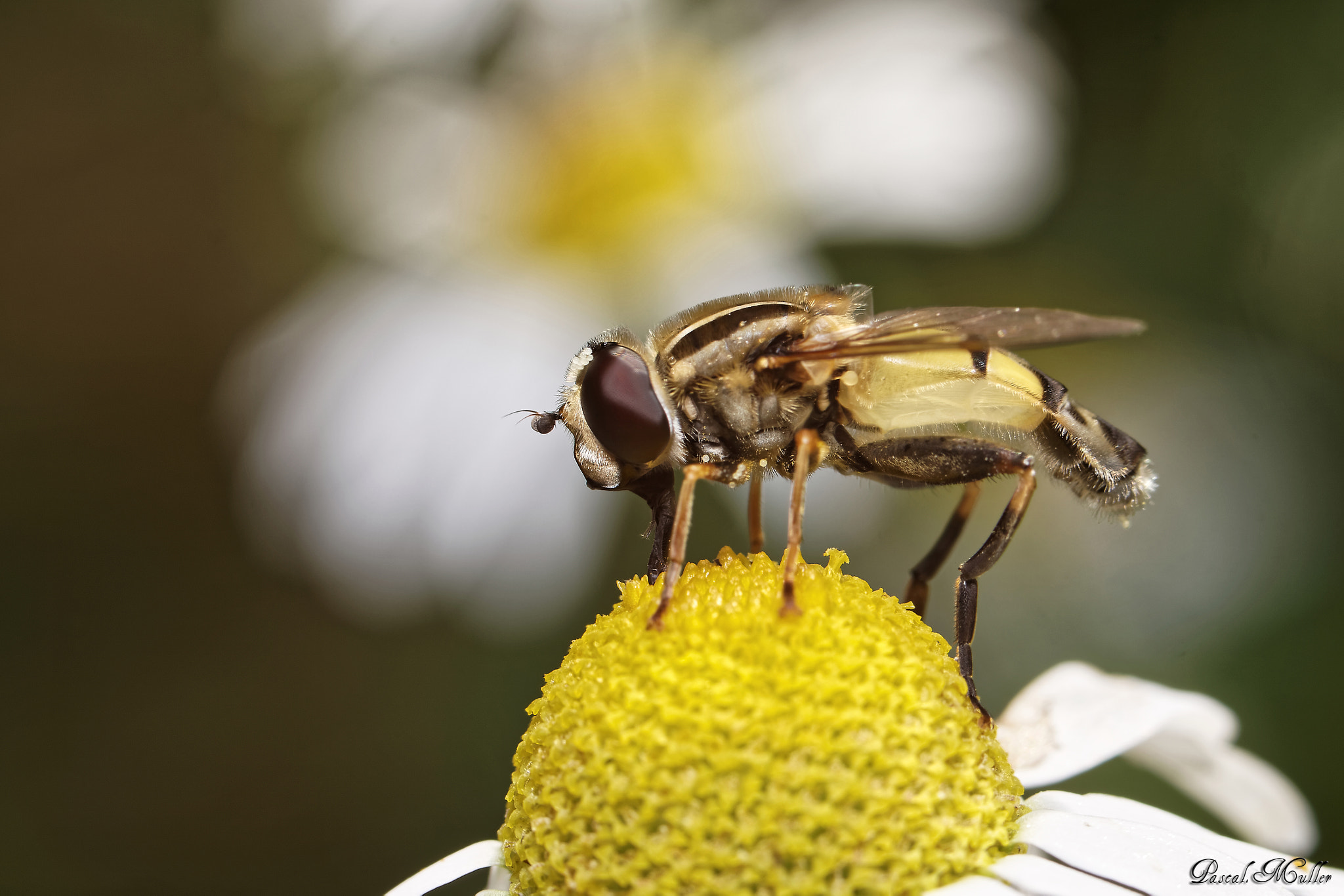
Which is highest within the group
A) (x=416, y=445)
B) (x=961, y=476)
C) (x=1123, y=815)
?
(x=416, y=445)

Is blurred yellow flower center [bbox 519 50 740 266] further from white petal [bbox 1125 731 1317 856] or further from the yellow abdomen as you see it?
white petal [bbox 1125 731 1317 856]

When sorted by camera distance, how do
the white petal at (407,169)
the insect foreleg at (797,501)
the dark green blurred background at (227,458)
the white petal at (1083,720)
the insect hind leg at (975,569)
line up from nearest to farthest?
the insect foreleg at (797,501) → the insect hind leg at (975,569) → the white petal at (1083,720) → the dark green blurred background at (227,458) → the white petal at (407,169)

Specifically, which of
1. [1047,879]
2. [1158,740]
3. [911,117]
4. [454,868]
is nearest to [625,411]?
[454,868]

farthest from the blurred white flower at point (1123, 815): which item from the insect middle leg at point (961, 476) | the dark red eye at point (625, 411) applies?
the dark red eye at point (625, 411)

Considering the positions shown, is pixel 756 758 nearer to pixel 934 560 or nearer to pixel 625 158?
pixel 934 560

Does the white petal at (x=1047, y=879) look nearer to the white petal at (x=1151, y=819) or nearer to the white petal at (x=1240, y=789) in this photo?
the white petal at (x=1151, y=819)

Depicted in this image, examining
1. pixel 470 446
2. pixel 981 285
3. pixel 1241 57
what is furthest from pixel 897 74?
pixel 470 446

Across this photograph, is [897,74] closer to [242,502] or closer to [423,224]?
[423,224]
